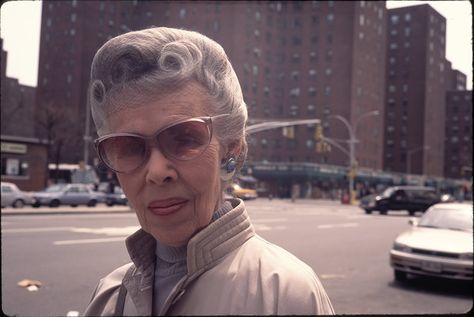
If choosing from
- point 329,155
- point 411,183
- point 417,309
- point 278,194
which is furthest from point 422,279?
point 411,183

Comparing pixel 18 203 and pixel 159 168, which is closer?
pixel 159 168

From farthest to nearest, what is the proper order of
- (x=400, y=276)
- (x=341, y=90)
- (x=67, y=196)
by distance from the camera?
1. (x=341, y=90)
2. (x=67, y=196)
3. (x=400, y=276)

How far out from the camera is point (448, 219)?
8953mm

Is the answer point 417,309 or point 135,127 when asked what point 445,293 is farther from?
point 135,127

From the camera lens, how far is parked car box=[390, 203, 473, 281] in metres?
7.47

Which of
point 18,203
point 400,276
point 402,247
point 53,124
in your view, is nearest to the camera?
point 402,247

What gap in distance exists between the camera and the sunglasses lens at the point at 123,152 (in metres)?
1.15

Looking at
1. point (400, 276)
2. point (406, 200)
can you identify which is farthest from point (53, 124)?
point (400, 276)

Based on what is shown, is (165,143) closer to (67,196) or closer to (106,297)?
(106,297)

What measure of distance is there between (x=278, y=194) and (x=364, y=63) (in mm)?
32349

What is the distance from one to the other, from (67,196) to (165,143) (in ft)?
82.8

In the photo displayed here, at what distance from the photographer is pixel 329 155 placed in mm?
65375

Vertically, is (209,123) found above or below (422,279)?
Result: above

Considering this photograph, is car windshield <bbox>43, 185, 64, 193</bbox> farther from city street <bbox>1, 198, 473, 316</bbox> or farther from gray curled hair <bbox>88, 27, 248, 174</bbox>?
gray curled hair <bbox>88, 27, 248, 174</bbox>
